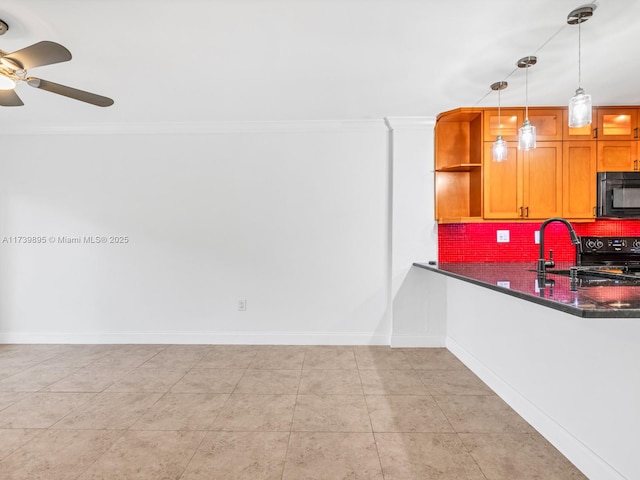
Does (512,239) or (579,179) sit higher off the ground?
(579,179)

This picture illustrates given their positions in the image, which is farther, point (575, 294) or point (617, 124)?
point (617, 124)

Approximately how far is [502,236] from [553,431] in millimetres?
1978

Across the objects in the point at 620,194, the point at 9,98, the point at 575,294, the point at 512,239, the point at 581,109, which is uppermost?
the point at 9,98

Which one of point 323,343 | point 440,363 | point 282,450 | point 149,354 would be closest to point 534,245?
point 440,363

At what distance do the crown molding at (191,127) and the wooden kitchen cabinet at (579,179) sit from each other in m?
1.78

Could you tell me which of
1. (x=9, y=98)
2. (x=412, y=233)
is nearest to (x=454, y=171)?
(x=412, y=233)

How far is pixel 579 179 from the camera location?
3.18 m

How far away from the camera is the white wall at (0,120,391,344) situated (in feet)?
12.2

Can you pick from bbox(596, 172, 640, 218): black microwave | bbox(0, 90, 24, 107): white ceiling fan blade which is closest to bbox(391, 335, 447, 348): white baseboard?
bbox(596, 172, 640, 218): black microwave

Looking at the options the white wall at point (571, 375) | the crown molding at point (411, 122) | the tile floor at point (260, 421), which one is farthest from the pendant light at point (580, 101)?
the tile floor at point (260, 421)

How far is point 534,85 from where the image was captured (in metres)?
2.71

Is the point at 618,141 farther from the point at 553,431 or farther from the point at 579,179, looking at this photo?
the point at 553,431

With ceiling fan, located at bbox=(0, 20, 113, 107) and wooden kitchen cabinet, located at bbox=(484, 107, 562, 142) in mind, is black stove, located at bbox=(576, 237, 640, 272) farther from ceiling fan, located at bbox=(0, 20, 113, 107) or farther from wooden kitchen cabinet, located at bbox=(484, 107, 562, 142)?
ceiling fan, located at bbox=(0, 20, 113, 107)

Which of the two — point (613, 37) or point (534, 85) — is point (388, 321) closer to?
point (534, 85)
